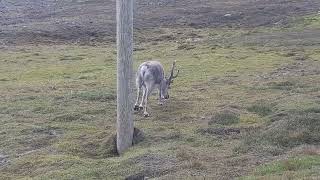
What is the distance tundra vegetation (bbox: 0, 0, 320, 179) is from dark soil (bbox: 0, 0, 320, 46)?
1857cm

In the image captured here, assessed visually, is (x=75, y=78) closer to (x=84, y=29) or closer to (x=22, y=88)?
(x=22, y=88)

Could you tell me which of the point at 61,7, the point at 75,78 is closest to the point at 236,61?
the point at 75,78

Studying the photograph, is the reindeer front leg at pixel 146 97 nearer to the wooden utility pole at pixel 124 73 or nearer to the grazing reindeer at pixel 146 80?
the grazing reindeer at pixel 146 80

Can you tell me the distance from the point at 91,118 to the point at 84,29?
48001mm

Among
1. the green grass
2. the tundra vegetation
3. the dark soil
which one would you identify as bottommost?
the dark soil

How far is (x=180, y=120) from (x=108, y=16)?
Answer: 63.1m

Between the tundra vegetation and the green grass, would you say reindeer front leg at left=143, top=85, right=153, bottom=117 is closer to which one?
the tundra vegetation

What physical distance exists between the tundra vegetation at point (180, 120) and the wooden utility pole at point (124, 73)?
57 cm

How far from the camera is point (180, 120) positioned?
78.9 feet

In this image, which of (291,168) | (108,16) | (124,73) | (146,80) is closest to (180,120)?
(146,80)

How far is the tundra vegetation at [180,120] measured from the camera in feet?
55.3

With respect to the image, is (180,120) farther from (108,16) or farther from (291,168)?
(108,16)

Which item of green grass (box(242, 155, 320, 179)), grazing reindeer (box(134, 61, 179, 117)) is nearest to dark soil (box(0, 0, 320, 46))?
grazing reindeer (box(134, 61, 179, 117))

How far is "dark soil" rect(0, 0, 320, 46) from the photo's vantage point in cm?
6844
